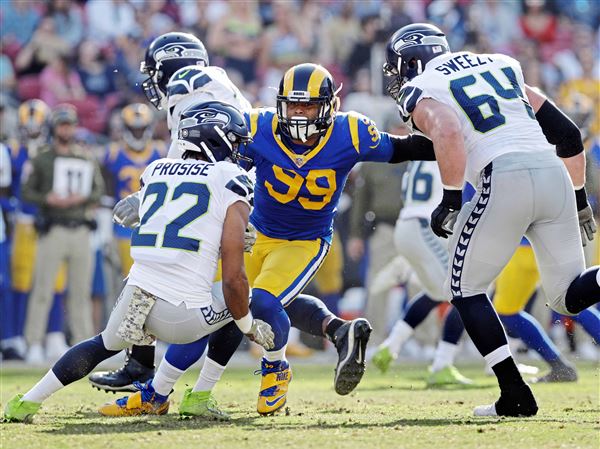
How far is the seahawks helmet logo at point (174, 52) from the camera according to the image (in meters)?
7.37

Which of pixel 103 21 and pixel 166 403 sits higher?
pixel 103 21

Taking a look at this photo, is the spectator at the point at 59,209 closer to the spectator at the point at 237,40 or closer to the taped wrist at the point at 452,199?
the spectator at the point at 237,40

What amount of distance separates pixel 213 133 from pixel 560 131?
1855 millimetres

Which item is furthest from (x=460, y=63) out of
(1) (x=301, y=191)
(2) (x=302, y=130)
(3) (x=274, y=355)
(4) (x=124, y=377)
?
(4) (x=124, y=377)

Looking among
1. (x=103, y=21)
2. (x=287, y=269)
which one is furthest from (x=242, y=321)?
(x=103, y=21)

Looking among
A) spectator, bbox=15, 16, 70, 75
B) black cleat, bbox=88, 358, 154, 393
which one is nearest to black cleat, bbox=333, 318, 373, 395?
black cleat, bbox=88, 358, 154, 393

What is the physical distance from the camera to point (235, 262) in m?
5.68

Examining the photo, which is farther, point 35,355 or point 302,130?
point 35,355

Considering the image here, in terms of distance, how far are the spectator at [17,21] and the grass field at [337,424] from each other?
608 centimetres

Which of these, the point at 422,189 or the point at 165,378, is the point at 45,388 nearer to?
the point at 165,378

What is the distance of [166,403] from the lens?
21.0ft

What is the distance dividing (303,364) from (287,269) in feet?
15.9

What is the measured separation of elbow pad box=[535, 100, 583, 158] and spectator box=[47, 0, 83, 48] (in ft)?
27.2

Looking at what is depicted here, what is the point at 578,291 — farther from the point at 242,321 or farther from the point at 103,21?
the point at 103,21
